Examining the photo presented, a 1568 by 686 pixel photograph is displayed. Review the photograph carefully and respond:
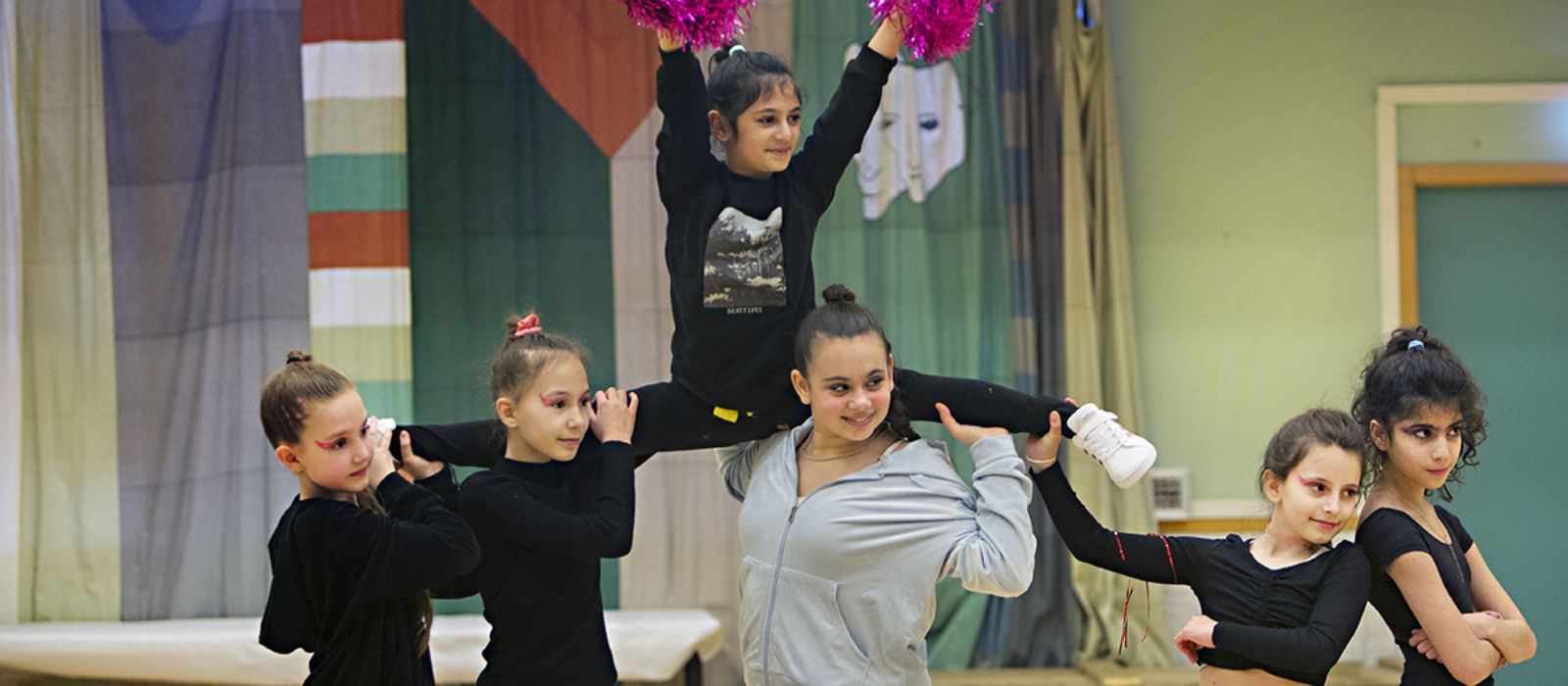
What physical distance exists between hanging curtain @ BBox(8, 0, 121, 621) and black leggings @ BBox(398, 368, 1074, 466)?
2.91m

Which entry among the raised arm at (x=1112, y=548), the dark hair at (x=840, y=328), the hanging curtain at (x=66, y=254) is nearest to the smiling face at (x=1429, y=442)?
the raised arm at (x=1112, y=548)

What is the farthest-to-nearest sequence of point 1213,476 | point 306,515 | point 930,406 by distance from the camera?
point 1213,476, point 930,406, point 306,515

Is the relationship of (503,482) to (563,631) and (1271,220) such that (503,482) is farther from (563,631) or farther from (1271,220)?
(1271,220)

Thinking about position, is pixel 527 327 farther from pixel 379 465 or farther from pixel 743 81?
pixel 743 81

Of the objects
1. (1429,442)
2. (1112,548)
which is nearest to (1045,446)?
(1112,548)

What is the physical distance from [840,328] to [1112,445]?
54cm

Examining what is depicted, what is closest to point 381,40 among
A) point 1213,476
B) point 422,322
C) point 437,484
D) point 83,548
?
point 422,322

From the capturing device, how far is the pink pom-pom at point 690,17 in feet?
6.41

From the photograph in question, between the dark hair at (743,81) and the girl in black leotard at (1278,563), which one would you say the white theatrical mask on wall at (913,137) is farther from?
the girl in black leotard at (1278,563)

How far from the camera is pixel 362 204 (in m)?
4.23

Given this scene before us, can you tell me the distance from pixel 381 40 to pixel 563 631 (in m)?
3.02

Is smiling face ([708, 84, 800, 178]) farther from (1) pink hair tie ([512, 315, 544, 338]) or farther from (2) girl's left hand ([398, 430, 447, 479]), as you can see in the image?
(2) girl's left hand ([398, 430, 447, 479])

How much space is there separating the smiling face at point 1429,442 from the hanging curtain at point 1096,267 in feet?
7.62

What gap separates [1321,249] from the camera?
459 cm
